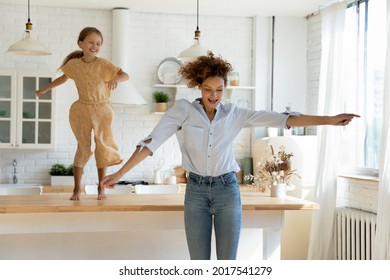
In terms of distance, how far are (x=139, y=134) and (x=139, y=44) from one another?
1056mm

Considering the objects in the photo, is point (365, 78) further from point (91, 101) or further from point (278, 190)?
point (91, 101)

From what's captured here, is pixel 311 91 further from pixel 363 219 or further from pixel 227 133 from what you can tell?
pixel 227 133

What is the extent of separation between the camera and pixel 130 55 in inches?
291

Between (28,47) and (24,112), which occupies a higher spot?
(28,47)

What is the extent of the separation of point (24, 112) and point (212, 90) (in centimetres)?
415

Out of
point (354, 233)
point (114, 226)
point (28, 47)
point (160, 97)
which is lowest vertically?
point (354, 233)

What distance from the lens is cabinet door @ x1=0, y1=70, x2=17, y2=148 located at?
6777 mm

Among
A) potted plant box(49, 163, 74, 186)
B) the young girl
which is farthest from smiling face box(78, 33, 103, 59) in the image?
potted plant box(49, 163, 74, 186)

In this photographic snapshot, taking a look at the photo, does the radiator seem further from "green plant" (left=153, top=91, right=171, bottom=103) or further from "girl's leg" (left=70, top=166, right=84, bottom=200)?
"girl's leg" (left=70, top=166, right=84, bottom=200)

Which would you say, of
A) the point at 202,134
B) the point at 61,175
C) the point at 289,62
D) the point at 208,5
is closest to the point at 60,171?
the point at 61,175

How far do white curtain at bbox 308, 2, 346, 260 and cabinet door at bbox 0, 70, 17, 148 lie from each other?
10.7ft

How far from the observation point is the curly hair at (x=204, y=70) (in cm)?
316

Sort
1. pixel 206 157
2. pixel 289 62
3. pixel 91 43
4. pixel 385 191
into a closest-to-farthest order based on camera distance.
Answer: pixel 206 157, pixel 91 43, pixel 385 191, pixel 289 62

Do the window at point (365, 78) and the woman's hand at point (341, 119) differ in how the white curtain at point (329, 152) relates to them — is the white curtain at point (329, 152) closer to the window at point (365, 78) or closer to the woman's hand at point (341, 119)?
the window at point (365, 78)
